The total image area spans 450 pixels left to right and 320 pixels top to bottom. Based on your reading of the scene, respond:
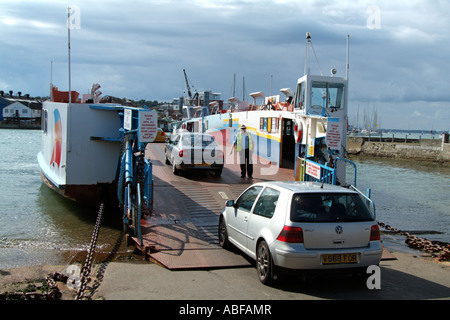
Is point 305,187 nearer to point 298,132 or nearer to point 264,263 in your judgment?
point 264,263

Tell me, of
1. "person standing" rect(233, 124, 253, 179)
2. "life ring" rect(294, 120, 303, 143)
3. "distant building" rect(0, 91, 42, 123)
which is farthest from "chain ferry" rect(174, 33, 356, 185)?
"distant building" rect(0, 91, 42, 123)

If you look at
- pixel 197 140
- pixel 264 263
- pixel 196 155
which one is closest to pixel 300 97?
pixel 197 140

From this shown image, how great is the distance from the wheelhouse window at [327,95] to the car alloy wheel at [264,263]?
33.9 ft

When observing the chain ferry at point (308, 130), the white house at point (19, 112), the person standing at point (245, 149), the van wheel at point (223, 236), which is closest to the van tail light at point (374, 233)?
the van wheel at point (223, 236)

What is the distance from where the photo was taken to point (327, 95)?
54.4 feet

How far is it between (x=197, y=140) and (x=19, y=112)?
10604 centimetres

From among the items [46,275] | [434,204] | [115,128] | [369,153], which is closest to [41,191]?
[115,128]

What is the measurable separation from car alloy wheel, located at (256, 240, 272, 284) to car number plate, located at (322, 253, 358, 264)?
2.65 ft

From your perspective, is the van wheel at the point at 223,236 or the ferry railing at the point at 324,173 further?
the ferry railing at the point at 324,173

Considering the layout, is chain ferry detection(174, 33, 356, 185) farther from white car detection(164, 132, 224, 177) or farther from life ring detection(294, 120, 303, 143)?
white car detection(164, 132, 224, 177)

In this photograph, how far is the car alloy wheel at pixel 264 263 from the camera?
21.8 feet

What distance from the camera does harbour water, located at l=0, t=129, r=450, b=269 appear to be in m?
10.3

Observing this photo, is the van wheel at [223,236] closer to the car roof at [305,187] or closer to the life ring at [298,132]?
the car roof at [305,187]
